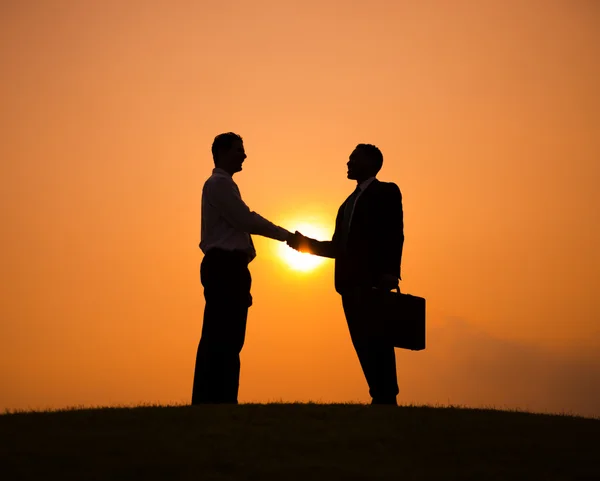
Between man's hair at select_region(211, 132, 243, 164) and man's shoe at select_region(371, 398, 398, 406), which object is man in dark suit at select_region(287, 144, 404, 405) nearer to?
man's shoe at select_region(371, 398, 398, 406)

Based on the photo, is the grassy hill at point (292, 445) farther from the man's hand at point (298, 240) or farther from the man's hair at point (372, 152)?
the man's hair at point (372, 152)

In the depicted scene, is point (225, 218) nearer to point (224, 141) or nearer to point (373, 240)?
point (224, 141)

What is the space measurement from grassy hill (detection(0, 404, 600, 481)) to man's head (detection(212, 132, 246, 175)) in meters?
2.78

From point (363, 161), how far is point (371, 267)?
1.30m

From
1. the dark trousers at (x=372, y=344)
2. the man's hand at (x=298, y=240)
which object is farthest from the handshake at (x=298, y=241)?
the dark trousers at (x=372, y=344)

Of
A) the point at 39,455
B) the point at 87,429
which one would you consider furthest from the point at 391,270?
the point at 39,455

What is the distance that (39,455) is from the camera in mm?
7805

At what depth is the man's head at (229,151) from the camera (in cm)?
1043

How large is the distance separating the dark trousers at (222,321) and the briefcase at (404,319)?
Answer: 160cm

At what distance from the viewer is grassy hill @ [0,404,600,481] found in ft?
24.2

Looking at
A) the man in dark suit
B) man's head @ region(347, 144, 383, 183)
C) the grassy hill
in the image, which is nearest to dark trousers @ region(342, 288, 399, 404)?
the man in dark suit

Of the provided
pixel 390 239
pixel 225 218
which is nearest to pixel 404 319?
pixel 390 239

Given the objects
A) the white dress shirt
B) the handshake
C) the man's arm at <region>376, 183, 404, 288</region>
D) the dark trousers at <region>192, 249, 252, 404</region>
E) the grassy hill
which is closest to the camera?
the grassy hill

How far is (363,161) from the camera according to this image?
10.7 meters
